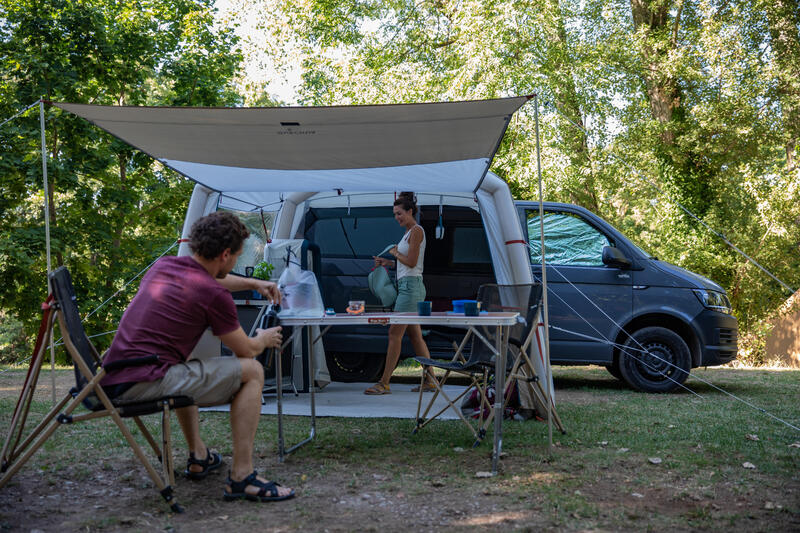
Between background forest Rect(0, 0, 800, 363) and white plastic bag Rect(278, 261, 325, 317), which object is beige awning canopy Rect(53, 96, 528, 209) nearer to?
white plastic bag Rect(278, 261, 325, 317)

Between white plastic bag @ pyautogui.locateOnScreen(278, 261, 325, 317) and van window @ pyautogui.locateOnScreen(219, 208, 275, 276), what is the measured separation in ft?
7.41

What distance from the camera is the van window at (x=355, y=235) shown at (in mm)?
7113

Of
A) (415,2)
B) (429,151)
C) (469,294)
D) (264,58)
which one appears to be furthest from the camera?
(264,58)

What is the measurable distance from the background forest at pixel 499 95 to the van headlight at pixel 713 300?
13.3ft

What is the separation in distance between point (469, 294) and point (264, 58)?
42.6ft

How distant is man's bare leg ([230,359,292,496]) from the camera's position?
3260 millimetres

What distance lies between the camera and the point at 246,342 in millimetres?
3273

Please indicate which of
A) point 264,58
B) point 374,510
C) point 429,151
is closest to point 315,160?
point 429,151

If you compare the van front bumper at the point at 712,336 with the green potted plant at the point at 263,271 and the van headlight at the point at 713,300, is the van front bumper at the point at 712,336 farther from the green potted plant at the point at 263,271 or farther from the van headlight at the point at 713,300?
the green potted plant at the point at 263,271

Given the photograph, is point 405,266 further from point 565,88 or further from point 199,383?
point 565,88

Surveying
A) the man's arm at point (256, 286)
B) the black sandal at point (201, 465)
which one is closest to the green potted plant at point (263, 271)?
the man's arm at point (256, 286)

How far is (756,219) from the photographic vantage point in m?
13.9

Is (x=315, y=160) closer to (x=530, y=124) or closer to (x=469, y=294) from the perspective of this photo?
(x=469, y=294)

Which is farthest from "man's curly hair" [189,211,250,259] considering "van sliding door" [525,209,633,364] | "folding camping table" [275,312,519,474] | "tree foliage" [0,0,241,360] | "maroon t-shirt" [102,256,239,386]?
"tree foliage" [0,0,241,360]
